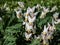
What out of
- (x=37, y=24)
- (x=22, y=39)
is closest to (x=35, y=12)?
(x=37, y=24)

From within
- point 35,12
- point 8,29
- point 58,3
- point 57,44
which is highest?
point 58,3

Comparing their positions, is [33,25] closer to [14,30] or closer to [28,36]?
[28,36]

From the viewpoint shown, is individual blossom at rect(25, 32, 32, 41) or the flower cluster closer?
the flower cluster

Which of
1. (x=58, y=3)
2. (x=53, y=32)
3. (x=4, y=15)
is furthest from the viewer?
(x=58, y=3)

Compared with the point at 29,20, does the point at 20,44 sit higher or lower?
lower

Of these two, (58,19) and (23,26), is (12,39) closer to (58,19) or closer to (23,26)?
(23,26)

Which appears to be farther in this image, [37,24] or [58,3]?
[58,3]

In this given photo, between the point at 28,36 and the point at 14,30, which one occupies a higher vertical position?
the point at 14,30

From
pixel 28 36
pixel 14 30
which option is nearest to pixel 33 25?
pixel 28 36

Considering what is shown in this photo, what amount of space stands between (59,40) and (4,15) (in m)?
1.02

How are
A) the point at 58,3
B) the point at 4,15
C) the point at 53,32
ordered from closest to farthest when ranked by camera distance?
the point at 53,32, the point at 4,15, the point at 58,3

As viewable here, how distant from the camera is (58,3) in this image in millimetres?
7230

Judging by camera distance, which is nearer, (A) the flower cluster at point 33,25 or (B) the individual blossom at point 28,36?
(A) the flower cluster at point 33,25

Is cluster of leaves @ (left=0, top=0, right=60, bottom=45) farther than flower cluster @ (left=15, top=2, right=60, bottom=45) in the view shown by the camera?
Yes
